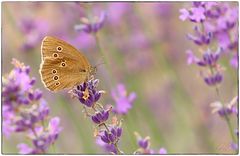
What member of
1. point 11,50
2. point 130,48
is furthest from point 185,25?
point 11,50

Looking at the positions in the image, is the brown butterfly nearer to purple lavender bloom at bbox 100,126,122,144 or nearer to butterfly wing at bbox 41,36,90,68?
butterfly wing at bbox 41,36,90,68

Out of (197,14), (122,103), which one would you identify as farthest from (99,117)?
(122,103)

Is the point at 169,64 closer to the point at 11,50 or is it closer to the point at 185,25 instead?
the point at 185,25

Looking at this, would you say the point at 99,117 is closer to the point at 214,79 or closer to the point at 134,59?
the point at 214,79

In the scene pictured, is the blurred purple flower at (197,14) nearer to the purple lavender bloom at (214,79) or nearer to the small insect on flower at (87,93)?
the purple lavender bloom at (214,79)

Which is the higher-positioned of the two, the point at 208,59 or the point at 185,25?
the point at 208,59

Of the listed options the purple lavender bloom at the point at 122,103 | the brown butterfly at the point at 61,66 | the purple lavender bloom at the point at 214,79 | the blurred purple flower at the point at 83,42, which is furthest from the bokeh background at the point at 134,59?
the brown butterfly at the point at 61,66
